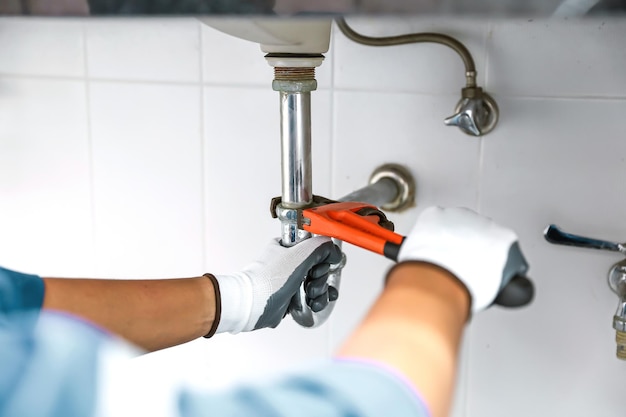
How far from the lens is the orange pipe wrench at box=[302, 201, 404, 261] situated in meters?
0.58

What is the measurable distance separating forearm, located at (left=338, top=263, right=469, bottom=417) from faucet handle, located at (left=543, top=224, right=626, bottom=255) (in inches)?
11.3

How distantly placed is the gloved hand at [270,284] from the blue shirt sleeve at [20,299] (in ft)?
0.62

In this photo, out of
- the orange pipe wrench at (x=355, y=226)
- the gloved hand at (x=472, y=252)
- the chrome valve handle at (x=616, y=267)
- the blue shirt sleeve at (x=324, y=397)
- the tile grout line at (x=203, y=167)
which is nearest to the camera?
the blue shirt sleeve at (x=324, y=397)

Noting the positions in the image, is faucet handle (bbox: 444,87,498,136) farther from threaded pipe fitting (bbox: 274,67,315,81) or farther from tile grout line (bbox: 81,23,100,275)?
tile grout line (bbox: 81,23,100,275)

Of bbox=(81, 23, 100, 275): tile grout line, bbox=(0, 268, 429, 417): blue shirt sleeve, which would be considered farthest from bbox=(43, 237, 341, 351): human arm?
bbox=(81, 23, 100, 275): tile grout line

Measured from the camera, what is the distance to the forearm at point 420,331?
1.28 feet

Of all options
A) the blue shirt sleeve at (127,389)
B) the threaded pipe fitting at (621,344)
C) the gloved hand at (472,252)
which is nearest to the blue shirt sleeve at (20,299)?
the blue shirt sleeve at (127,389)

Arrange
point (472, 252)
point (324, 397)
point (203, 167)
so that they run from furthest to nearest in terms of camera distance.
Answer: point (203, 167) < point (472, 252) < point (324, 397)

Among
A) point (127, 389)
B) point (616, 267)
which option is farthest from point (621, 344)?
point (127, 389)

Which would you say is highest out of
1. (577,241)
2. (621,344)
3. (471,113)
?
(471,113)

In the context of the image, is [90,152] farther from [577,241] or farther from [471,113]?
[577,241]

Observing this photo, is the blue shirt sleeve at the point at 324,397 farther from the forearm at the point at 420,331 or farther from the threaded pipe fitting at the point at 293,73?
the threaded pipe fitting at the point at 293,73

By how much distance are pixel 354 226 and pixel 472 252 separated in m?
0.16

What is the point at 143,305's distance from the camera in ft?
2.11
